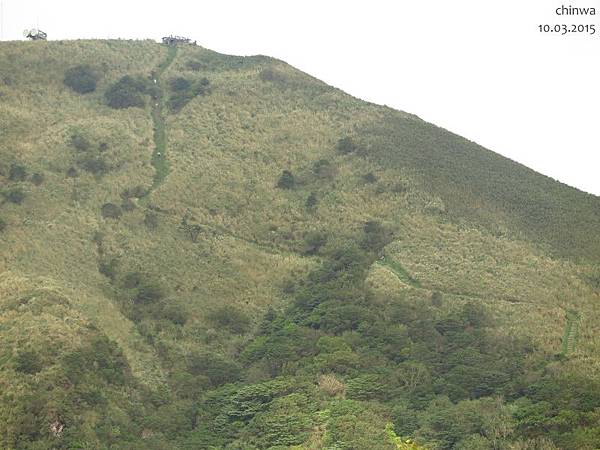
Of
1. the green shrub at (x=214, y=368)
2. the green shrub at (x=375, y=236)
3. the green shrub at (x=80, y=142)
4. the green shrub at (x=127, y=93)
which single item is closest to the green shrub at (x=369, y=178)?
the green shrub at (x=375, y=236)

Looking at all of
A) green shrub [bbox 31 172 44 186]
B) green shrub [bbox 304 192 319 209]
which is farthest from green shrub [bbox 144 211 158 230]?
green shrub [bbox 304 192 319 209]

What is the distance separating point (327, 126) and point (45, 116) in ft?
98.9

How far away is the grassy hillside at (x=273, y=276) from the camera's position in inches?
1970

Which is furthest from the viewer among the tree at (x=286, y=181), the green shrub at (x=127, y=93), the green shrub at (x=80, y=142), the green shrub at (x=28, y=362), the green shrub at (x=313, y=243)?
the green shrub at (x=127, y=93)

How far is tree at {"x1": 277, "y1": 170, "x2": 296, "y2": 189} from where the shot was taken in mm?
84312

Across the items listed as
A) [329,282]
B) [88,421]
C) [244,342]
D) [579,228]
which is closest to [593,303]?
[579,228]

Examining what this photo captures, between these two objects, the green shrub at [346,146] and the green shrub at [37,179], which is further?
the green shrub at [346,146]

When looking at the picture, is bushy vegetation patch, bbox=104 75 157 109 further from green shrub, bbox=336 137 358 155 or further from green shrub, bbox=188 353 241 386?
green shrub, bbox=188 353 241 386

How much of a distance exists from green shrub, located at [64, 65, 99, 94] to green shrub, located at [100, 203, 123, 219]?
101ft

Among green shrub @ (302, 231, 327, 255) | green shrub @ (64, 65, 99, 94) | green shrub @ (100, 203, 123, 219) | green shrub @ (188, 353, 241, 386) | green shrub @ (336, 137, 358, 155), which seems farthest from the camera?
green shrub @ (64, 65, 99, 94)

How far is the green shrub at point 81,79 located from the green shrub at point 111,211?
30860 mm

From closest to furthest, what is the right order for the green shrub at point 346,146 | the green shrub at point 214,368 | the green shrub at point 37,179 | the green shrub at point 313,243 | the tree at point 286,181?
the green shrub at point 214,368 → the green shrub at point 313,243 → the green shrub at point 37,179 → the tree at point 286,181 → the green shrub at point 346,146

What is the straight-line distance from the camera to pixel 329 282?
6844 cm

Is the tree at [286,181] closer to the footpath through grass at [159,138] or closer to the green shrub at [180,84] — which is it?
the footpath through grass at [159,138]
